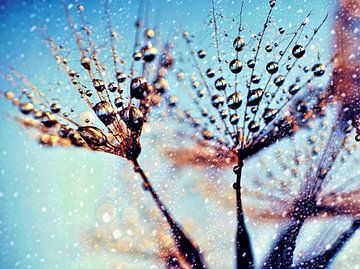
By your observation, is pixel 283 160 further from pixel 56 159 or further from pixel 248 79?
pixel 56 159

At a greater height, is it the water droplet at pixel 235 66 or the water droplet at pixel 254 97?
the water droplet at pixel 235 66

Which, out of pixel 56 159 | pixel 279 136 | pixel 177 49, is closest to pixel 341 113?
pixel 279 136

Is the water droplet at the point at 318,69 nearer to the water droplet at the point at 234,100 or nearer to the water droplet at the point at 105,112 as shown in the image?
the water droplet at the point at 234,100

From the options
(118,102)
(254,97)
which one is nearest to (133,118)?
(118,102)

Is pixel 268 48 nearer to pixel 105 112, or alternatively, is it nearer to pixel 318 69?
pixel 318 69

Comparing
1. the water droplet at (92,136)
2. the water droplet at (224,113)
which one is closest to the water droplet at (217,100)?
the water droplet at (224,113)

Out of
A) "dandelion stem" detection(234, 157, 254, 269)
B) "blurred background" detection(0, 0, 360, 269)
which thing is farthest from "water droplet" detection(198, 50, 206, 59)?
"dandelion stem" detection(234, 157, 254, 269)

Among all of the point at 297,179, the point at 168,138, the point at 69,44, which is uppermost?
the point at 69,44
